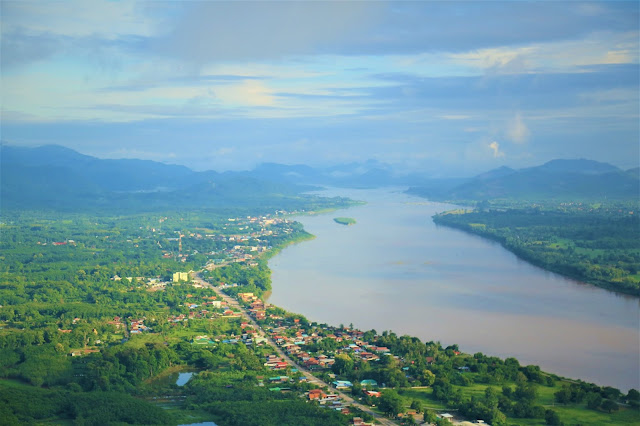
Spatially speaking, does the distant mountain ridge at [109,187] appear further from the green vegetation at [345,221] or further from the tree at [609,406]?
the tree at [609,406]

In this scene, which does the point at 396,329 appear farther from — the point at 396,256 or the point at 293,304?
the point at 396,256

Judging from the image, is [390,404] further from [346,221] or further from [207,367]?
[346,221]

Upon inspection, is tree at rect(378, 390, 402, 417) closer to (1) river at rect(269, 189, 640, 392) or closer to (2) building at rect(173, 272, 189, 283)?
(1) river at rect(269, 189, 640, 392)

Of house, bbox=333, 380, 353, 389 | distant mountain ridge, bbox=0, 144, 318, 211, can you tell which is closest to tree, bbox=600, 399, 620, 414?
house, bbox=333, 380, 353, 389

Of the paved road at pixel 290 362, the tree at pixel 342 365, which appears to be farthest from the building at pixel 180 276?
the tree at pixel 342 365

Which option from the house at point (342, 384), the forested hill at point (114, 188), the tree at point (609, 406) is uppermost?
the forested hill at point (114, 188)
